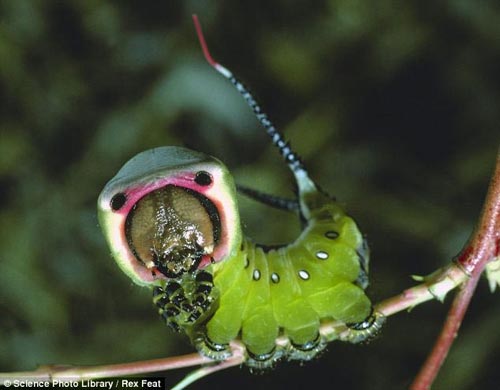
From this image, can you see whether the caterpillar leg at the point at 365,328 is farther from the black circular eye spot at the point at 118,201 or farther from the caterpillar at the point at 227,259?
the black circular eye spot at the point at 118,201

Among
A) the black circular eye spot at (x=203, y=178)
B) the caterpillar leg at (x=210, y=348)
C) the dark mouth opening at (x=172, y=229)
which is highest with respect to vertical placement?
the black circular eye spot at (x=203, y=178)

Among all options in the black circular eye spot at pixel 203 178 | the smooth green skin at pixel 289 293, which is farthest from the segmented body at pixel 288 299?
the black circular eye spot at pixel 203 178

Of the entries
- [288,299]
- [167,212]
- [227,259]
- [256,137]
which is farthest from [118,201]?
[256,137]

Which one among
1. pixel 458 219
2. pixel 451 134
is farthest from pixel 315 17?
pixel 458 219

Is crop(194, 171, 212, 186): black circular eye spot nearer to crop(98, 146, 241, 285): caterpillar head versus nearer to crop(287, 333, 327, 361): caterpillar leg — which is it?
crop(98, 146, 241, 285): caterpillar head

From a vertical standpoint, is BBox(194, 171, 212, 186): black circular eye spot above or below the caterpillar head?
above

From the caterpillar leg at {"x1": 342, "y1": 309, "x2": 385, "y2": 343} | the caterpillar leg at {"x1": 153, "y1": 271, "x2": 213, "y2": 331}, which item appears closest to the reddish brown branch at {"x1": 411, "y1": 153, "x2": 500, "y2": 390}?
the caterpillar leg at {"x1": 342, "y1": 309, "x2": 385, "y2": 343}
